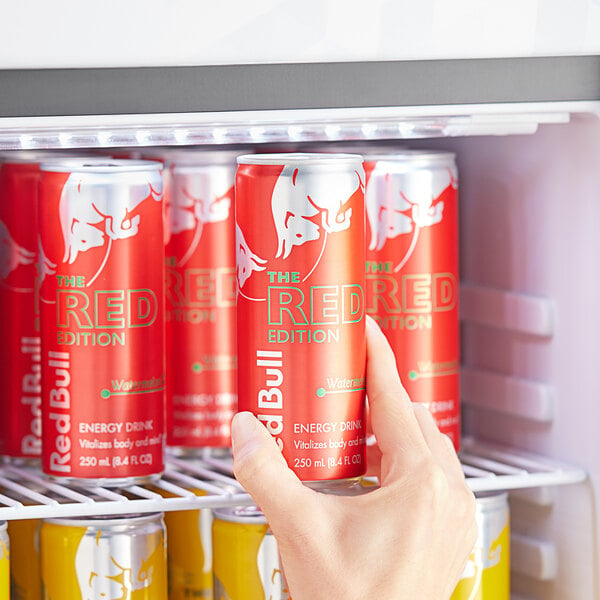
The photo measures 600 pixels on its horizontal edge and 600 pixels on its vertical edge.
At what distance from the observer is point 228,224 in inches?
52.1

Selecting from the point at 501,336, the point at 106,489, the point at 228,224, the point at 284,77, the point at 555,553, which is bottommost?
the point at 555,553

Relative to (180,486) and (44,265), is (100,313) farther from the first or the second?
(180,486)

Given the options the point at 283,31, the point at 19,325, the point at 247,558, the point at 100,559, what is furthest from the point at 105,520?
the point at 283,31

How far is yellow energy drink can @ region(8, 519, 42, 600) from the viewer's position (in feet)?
4.22

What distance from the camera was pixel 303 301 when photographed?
1092 mm

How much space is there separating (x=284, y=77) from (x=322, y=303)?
213 millimetres

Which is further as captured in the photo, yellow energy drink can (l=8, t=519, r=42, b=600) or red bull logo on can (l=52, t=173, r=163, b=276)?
yellow energy drink can (l=8, t=519, r=42, b=600)

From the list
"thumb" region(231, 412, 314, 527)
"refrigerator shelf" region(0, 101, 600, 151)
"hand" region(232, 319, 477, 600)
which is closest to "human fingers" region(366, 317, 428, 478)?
"hand" region(232, 319, 477, 600)

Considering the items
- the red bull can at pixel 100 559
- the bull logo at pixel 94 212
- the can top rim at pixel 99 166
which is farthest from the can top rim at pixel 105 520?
the can top rim at pixel 99 166

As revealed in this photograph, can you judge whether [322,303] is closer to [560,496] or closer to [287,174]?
[287,174]

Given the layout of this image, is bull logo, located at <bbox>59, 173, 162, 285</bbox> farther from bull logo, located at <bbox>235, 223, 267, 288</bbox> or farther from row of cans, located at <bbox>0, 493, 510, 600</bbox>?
row of cans, located at <bbox>0, 493, 510, 600</bbox>

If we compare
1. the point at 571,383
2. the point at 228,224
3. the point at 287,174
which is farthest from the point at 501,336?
the point at 287,174

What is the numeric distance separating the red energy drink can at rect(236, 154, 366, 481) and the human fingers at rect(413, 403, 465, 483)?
9 cm

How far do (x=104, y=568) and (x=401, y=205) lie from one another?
0.47 m
